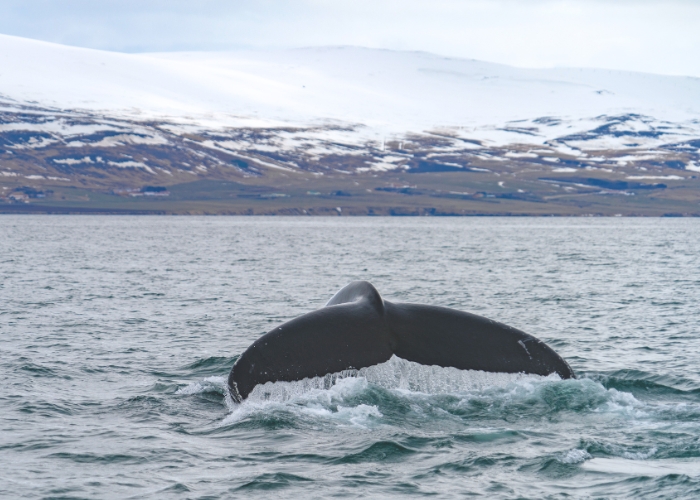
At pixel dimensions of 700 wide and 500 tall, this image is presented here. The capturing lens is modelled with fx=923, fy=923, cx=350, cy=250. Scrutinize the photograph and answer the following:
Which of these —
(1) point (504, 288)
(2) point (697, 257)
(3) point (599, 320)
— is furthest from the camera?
(2) point (697, 257)

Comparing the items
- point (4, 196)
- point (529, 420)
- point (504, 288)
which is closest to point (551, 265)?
point (504, 288)

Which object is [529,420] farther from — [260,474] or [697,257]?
[697,257]

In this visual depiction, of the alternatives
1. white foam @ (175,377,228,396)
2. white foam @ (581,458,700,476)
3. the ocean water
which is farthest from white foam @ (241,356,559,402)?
white foam @ (175,377,228,396)

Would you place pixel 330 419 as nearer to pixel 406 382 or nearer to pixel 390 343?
pixel 406 382

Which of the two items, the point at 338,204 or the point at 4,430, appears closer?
the point at 4,430

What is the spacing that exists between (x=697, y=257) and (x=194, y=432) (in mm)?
50656

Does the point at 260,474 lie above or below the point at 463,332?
below

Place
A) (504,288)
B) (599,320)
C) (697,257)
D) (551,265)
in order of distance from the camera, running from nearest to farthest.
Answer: (599,320) → (504,288) → (551,265) → (697,257)

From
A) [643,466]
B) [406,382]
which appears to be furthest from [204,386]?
[643,466]

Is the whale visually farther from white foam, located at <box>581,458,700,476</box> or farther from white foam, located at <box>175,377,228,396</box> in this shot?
white foam, located at <box>175,377,228,396</box>

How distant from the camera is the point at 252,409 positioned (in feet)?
34.3

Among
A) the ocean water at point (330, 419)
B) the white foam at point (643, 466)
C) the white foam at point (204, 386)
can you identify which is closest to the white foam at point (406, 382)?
the ocean water at point (330, 419)

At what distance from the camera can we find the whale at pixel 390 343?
28.9 feet

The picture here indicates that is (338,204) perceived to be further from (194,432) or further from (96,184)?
(194,432)
